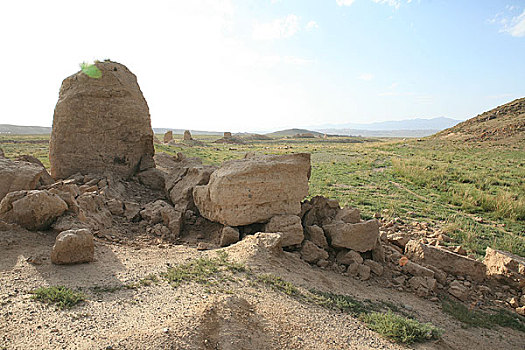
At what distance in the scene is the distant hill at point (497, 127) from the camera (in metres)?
35.5

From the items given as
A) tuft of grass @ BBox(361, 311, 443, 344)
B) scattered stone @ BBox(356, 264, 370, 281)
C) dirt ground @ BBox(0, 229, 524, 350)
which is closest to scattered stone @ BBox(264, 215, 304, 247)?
dirt ground @ BBox(0, 229, 524, 350)

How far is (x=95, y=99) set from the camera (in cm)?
986

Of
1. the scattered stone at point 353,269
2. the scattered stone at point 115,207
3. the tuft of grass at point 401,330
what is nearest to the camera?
the tuft of grass at point 401,330

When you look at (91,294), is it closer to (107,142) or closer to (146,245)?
(146,245)

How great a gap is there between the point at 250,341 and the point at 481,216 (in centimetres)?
1100

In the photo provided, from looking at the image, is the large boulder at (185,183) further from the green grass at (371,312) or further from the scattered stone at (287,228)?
the green grass at (371,312)

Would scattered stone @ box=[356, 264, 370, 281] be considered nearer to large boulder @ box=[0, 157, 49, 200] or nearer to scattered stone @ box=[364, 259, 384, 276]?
scattered stone @ box=[364, 259, 384, 276]

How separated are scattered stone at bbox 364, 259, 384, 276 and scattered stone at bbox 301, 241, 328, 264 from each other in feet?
3.22

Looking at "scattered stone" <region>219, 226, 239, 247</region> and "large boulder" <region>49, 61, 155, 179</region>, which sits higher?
"large boulder" <region>49, 61, 155, 179</region>

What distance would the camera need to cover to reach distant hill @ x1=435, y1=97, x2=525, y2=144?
35531 mm

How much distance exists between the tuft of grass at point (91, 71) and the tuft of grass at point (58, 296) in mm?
7501

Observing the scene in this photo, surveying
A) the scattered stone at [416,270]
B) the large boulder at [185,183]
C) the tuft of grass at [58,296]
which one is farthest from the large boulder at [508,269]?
the tuft of grass at [58,296]

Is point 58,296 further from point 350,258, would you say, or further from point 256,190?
point 350,258

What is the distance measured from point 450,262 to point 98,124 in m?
10.4
